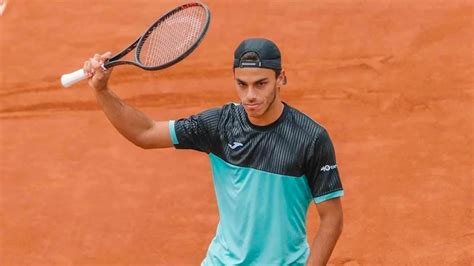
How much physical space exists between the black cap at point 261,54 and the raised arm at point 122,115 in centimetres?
65

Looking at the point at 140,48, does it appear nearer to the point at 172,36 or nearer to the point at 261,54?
the point at 172,36

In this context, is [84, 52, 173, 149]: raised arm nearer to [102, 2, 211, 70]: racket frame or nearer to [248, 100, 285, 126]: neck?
[102, 2, 211, 70]: racket frame

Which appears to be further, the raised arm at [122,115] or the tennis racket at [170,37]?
the tennis racket at [170,37]

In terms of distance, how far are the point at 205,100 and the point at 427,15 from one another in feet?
8.99

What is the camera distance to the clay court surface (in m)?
8.34

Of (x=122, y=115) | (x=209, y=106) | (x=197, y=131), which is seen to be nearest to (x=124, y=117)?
(x=122, y=115)

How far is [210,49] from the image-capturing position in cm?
1076

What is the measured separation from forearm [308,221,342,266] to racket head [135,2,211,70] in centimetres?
134

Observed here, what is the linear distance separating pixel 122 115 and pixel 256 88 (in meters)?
0.79

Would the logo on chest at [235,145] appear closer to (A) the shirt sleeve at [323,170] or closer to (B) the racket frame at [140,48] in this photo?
(A) the shirt sleeve at [323,170]

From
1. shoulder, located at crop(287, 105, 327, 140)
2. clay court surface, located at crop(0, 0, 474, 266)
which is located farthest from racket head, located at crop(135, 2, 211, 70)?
clay court surface, located at crop(0, 0, 474, 266)

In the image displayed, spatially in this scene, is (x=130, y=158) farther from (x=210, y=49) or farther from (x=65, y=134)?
(x=210, y=49)

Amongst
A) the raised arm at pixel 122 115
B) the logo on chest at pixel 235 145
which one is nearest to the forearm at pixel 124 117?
the raised arm at pixel 122 115

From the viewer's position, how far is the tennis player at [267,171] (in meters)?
5.02
